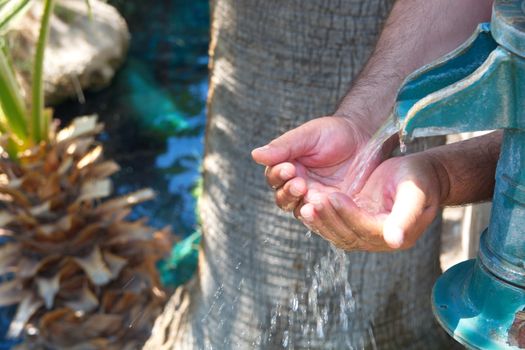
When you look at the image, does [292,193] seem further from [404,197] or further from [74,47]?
[74,47]

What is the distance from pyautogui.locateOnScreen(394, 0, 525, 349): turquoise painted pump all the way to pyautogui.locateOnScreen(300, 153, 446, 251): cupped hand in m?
0.14

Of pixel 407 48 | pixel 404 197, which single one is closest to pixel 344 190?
pixel 404 197

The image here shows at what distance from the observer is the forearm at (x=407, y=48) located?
1981 mm

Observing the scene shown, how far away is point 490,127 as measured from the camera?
1.30 metres

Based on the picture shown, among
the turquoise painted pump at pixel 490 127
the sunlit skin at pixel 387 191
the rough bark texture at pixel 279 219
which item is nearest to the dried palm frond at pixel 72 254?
the rough bark texture at pixel 279 219

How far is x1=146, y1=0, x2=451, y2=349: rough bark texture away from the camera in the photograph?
8.23 feet

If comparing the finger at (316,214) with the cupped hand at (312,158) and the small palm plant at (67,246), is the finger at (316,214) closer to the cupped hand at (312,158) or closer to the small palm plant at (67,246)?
the cupped hand at (312,158)

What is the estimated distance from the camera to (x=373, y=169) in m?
1.81

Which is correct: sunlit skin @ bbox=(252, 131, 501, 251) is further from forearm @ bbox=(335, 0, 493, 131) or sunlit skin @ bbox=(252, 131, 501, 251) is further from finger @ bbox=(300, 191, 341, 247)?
forearm @ bbox=(335, 0, 493, 131)

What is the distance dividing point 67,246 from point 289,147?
96.3 inches

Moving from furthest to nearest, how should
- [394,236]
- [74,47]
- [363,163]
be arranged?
[74,47] → [363,163] → [394,236]

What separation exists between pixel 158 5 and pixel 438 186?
21.5 ft

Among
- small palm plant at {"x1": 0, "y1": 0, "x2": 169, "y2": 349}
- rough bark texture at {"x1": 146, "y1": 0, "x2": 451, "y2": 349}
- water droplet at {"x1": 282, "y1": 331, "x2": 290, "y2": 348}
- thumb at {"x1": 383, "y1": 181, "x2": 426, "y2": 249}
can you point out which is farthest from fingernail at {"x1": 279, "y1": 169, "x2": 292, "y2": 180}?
small palm plant at {"x1": 0, "y1": 0, "x2": 169, "y2": 349}

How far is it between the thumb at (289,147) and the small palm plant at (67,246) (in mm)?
2197
